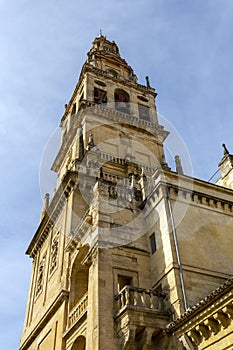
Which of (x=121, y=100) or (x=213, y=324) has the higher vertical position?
(x=121, y=100)

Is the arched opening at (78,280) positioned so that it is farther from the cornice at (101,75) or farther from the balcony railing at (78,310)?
the cornice at (101,75)

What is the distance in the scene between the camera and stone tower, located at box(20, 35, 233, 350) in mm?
15625

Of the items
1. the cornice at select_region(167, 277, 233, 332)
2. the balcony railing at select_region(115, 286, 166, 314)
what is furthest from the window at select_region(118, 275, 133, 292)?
the cornice at select_region(167, 277, 233, 332)

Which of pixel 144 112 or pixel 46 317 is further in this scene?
pixel 144 112

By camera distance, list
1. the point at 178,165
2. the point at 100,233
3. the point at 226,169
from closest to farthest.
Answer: the point at 100,233, the point at 226,169, the point at 178,165

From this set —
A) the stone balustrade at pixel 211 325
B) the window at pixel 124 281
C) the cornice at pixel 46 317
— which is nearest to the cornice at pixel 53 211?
the cornice at pixel 46 317

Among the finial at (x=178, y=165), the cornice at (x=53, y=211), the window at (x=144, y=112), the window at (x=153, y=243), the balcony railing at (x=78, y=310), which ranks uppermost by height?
the window at (x=144, y=112)

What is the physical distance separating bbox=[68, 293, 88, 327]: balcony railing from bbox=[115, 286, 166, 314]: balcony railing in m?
2.66

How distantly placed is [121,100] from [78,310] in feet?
87.7

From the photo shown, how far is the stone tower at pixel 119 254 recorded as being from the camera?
615 inches

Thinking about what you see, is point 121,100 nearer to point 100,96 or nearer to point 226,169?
point 100,96

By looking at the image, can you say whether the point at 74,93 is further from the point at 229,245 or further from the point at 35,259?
the point at 229,245

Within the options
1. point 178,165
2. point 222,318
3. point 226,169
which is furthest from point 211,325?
point 178,165

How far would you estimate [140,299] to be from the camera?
15812 millimetres
